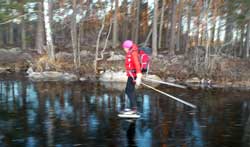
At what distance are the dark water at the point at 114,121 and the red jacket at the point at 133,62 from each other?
1148 millimetres

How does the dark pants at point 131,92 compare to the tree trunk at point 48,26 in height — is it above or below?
below

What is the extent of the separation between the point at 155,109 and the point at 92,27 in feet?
88.0

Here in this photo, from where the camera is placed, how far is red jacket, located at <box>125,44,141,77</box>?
325 inches

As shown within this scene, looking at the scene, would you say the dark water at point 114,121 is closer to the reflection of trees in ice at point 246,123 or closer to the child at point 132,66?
the reflection of trees in ice at point 246,123

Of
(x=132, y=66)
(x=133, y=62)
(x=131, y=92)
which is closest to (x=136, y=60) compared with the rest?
(x=133, y=62)

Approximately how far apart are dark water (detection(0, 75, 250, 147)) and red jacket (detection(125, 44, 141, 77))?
3.77 ft

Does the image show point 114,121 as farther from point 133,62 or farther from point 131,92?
point 133,62

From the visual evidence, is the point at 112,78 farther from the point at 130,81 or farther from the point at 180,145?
the point at 180,145

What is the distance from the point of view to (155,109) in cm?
961

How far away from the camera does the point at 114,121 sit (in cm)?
796

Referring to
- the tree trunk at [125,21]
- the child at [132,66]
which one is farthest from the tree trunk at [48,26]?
the tree trunk at [125,21]

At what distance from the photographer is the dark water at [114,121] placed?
6.40 metres

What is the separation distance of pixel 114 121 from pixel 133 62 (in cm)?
154

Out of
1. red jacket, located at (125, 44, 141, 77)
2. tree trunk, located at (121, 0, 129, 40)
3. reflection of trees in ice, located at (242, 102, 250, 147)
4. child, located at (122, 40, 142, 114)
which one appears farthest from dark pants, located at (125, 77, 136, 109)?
tree trunk, located at (121, 0, 129, 40)
